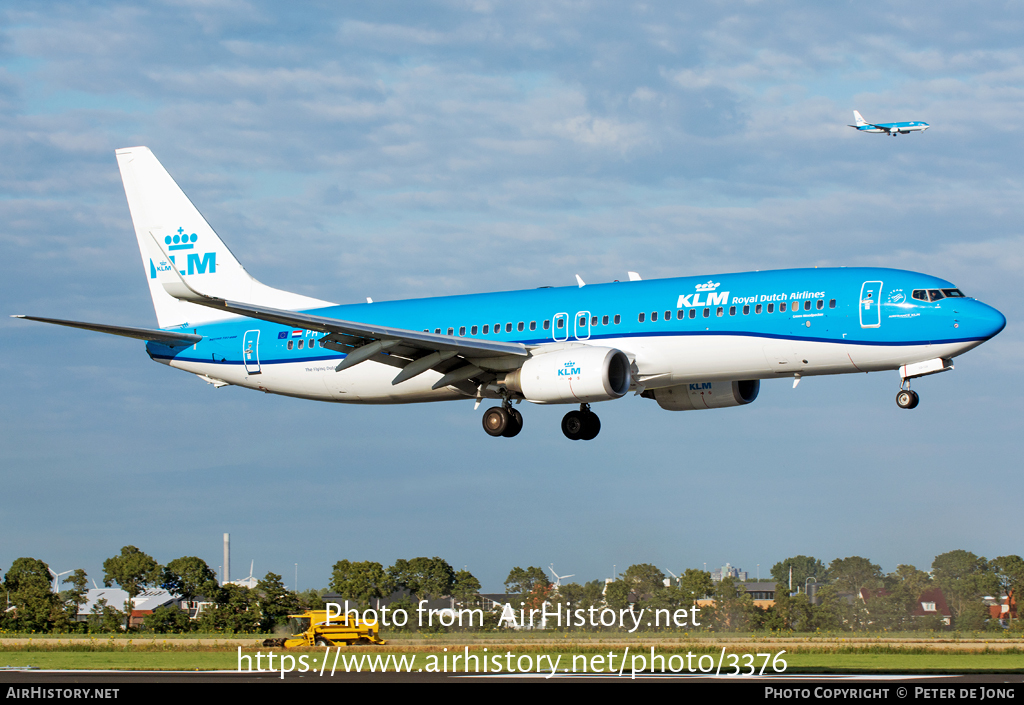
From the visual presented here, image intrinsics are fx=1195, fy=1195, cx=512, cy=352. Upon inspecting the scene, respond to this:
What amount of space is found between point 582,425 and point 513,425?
11.2ft

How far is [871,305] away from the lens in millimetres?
40219

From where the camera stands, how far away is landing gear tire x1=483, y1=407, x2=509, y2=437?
155 ft

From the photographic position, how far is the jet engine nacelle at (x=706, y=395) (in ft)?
161

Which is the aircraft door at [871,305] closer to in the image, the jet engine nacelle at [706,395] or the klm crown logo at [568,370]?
the jet engine nacelle at [706,395]

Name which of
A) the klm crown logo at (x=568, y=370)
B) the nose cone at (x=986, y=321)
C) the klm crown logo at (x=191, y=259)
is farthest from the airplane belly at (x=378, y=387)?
the nose cone at (x=986, y=321)

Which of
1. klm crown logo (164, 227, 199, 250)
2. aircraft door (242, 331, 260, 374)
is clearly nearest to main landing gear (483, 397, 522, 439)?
aircraft door (242, 331, 260, 374)

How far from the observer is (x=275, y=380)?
174 feet

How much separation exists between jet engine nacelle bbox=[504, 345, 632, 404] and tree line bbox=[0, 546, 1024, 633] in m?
10.3

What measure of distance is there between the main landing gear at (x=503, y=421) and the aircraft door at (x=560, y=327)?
143 inches

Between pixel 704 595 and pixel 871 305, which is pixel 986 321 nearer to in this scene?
pixel 871 305

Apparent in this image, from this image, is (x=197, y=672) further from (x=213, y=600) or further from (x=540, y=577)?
(x=213, y=600)

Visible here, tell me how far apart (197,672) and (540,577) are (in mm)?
17486

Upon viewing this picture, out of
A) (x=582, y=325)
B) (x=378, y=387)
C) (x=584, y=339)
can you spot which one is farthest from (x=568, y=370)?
(x=378, y=387)
